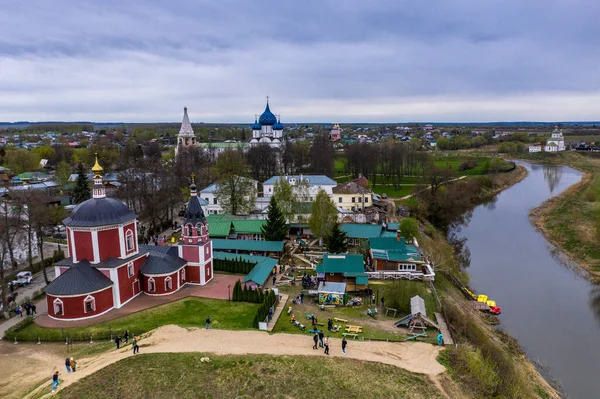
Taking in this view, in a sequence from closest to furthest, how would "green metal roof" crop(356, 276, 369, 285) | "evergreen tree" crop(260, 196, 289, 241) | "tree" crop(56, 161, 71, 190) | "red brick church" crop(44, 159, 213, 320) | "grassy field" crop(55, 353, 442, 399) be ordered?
"grassy field" crop(55, 353, 442, 399) < "red brick church" crop(44, 159, 213, 320) < "green metal roof" crop(356, 276, 369, 285) < "evergreen tree" crop(260, 196, 289, 241) < "tree" crop(56, 161, 71, 190)

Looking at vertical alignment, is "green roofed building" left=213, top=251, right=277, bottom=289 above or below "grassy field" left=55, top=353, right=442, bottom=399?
above

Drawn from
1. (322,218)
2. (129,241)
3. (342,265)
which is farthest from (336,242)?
Result: (129,241)

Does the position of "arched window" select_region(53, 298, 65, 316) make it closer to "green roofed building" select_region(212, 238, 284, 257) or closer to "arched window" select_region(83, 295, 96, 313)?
"arched window" select_region(83, 295, 96, 313)

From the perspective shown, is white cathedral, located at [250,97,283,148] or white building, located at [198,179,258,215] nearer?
white building, located at [198,179,258,215]

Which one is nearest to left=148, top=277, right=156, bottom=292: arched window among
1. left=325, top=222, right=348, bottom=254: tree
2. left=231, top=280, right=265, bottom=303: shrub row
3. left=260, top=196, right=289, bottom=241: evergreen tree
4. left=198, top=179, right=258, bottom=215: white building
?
left=231, top=280, right=265, bottom=303: shrub row

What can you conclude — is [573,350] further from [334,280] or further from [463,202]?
[463,202]

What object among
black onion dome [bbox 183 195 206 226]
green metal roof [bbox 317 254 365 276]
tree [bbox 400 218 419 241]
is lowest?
green metal roof [bbox 317 254 365 276]
